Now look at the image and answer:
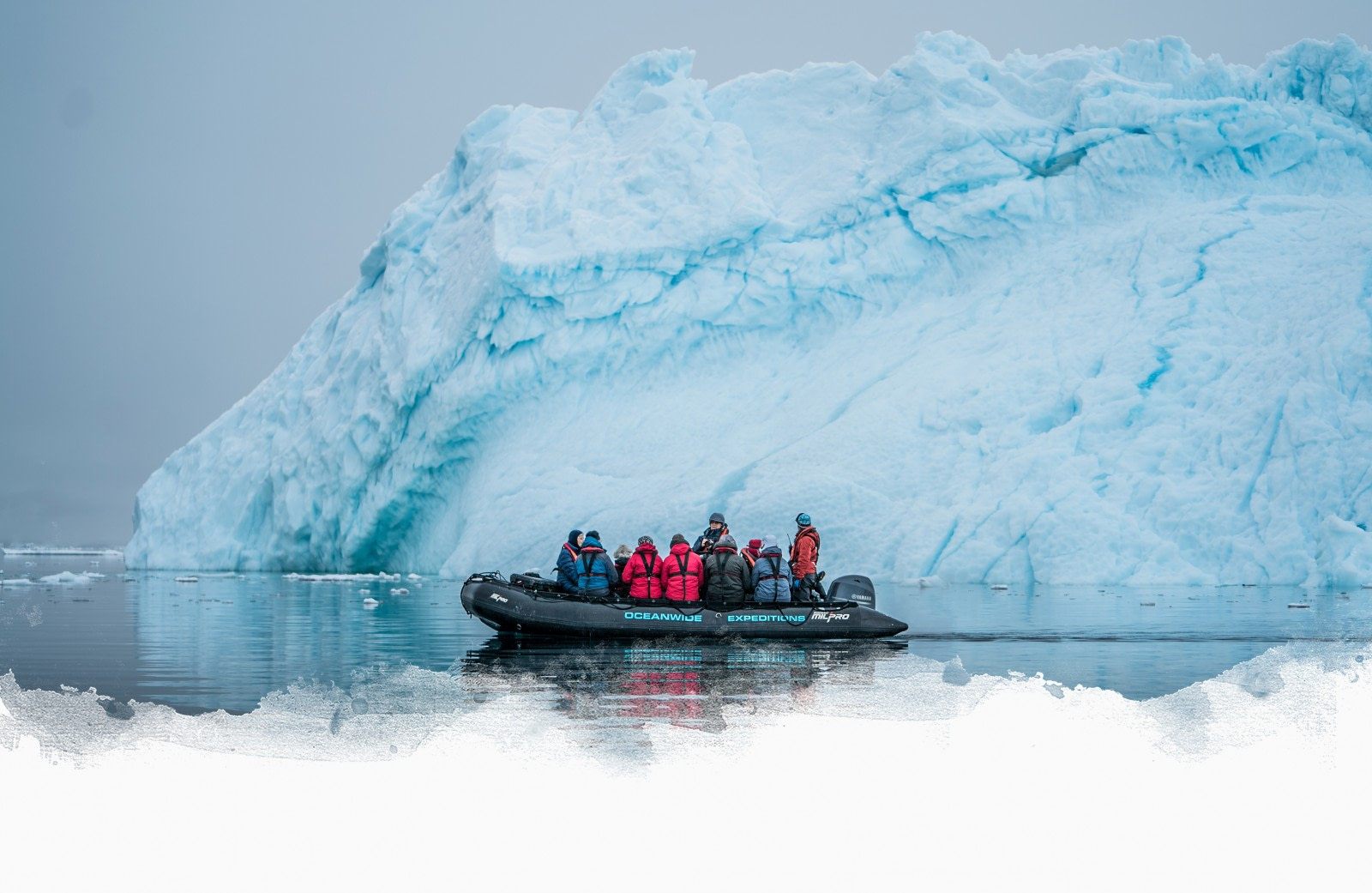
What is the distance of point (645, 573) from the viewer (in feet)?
36.4

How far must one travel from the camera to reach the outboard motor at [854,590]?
11.7 meters

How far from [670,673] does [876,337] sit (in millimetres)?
16496

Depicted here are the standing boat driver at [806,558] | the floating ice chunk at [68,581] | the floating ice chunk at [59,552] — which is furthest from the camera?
the floating ice chunk at [59,552]

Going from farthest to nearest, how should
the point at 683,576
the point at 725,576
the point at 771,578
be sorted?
1. the point at 771,578
2. the point at 725,576
3. the point at 683,576

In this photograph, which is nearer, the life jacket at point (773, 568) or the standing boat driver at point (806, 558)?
the life jacket at point (773, 568)

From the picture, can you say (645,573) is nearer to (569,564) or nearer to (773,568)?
(569,564)

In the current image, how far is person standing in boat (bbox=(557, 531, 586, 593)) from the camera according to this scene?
1118 cm

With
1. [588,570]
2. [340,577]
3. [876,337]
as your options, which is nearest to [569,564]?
[588,570]

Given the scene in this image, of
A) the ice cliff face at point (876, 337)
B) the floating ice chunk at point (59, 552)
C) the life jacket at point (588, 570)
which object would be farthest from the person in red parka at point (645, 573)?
the floating ice chunk at point (59, 552)

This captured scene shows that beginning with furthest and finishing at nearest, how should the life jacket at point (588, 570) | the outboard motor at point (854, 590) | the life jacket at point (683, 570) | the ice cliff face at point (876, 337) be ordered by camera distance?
1. the ice cliff face at point (876, 337)
2. the outboard motor at point (854, 590)
3. the life jacket at point (588, 570)
4. the life jacket at point (683, 570)

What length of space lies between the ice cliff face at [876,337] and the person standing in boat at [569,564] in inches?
336

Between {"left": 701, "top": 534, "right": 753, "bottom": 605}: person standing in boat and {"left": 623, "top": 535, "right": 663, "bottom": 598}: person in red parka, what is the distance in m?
0.47

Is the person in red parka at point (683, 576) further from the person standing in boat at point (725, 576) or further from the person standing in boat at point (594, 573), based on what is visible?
the person standing in boat at point (594, 573)

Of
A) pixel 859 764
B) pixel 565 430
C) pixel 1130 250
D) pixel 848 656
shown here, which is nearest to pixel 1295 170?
pixel 1130 250
